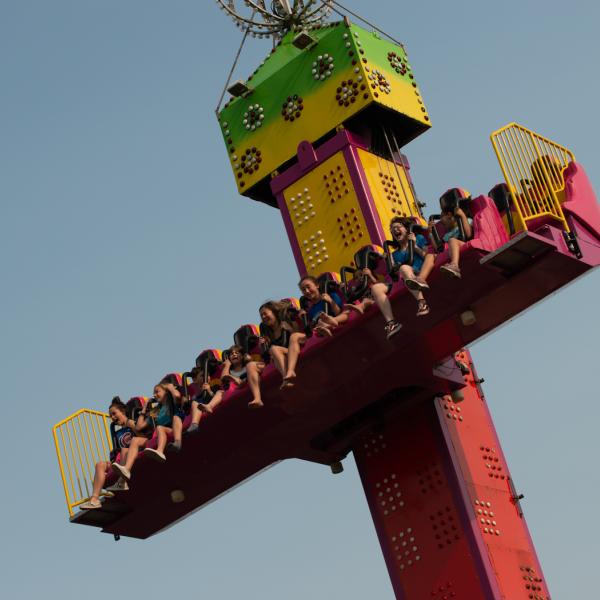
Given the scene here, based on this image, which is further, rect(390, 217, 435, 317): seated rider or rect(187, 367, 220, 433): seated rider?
rect(187, 367, 220, 433): seated rider

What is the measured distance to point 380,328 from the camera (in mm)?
19375

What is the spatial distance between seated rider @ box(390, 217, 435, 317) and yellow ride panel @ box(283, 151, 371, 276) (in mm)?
3437

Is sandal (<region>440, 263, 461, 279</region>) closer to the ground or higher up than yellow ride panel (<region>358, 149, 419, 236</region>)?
closer to the ground

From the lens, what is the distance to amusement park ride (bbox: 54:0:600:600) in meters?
19.0

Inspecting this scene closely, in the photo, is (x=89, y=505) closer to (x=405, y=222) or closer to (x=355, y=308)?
(x=355, y=308)

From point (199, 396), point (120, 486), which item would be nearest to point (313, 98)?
point (199, 396)

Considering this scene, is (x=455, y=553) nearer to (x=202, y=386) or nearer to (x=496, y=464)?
(x=496, y=464)

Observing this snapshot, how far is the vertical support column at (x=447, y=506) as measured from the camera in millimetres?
20609

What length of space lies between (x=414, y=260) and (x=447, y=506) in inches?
147

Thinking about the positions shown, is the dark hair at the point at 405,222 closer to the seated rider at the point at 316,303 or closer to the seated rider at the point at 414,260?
the seated rider at the point at 414,260

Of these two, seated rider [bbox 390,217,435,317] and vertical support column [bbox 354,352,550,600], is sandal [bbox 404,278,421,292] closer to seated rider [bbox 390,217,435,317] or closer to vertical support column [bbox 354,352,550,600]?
seated rider [bbox 390,217,435,317]

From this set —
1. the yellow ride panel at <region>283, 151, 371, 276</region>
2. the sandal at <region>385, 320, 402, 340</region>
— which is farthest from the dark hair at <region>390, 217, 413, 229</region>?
the yellow ride panel at <region>283, 151, 371, 276</region>

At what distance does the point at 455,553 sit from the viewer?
2073cm

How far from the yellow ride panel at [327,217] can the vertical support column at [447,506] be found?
230 centimetres
